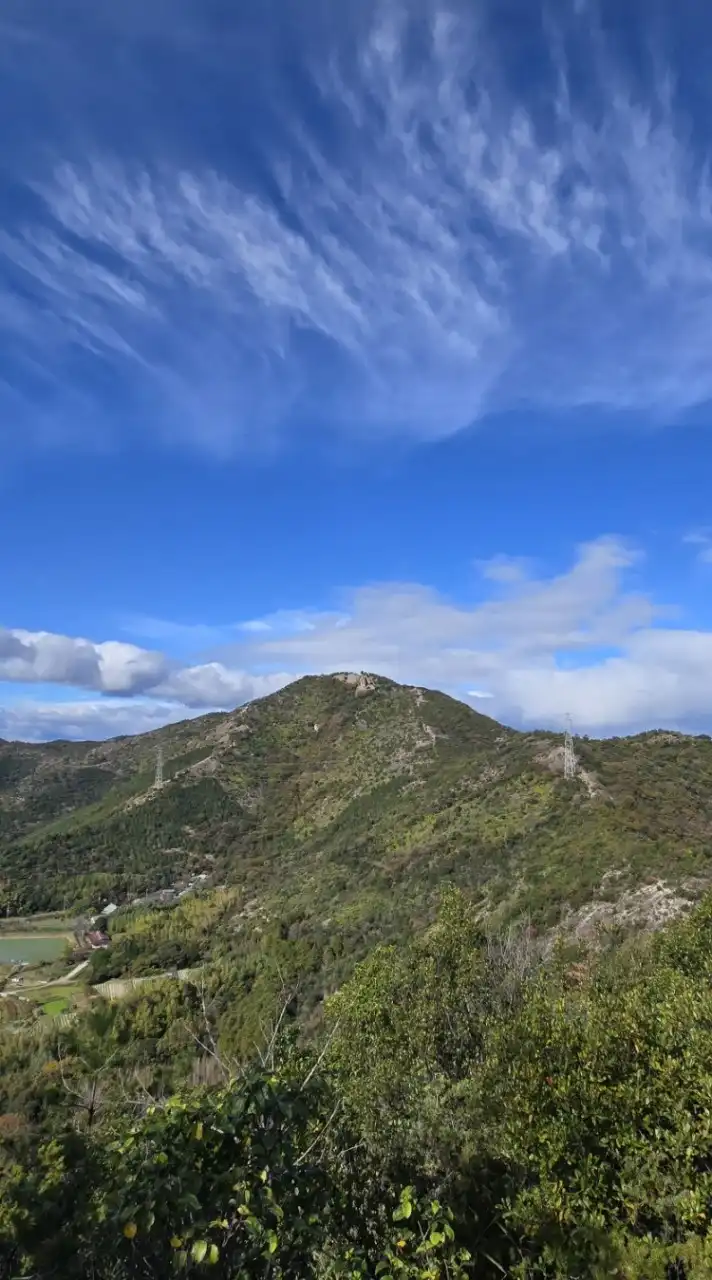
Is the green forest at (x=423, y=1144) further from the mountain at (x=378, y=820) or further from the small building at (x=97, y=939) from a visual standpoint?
the small building at (x=97, y=939)

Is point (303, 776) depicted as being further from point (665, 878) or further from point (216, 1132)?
point (216, 1132)

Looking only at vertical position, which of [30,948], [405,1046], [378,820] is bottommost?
[30,948]

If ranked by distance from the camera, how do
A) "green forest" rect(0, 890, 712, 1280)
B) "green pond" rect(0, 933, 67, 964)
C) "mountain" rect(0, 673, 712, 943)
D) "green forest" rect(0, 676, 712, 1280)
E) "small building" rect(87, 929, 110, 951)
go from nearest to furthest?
"green forest" rect(0, 890, 712, 1280)
"green forest" rect(0, 676, 712, 1280)
"mountain" rect(0, 673, 712, 943)
"small building" rect(87, 929, 110, 951)
"green pond" rect(0, 933, 67, 964)

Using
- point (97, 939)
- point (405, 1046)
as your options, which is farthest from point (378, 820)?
point (405, 1046)

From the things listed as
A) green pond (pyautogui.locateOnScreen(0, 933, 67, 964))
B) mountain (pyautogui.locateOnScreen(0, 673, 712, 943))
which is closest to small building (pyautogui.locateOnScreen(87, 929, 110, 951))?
green pond (pyautogui.locateOnScreen(0, 933, 67, 964))

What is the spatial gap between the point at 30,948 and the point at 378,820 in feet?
217

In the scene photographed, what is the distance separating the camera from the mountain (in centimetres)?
5650

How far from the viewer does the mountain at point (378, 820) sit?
56500mm

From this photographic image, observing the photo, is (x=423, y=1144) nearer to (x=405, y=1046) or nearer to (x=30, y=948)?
A: (x=405, y=1046)

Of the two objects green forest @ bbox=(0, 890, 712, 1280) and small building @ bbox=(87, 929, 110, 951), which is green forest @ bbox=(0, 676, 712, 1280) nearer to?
green forest @ bbox=(0, 890, 712, 1280)

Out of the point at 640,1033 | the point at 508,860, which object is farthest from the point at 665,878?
the point at 640,1033

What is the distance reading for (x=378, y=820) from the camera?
11131 cm

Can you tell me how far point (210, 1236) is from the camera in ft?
18.3

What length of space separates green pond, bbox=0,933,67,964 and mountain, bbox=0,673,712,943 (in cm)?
1362
